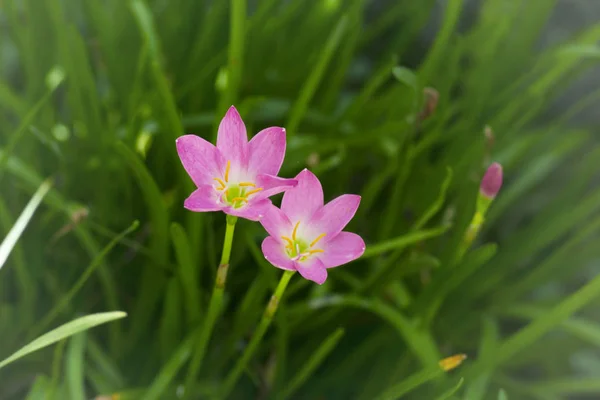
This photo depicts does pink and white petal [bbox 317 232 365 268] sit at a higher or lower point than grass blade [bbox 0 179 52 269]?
lower

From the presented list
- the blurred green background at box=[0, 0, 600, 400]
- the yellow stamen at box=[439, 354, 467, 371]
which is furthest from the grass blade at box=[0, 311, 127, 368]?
the yellow stamen at box=[439, 354, 467, 371]

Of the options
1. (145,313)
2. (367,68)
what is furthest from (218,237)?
(367,68)

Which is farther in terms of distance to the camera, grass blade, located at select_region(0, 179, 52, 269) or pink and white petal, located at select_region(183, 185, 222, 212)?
grass blade, located at select_region(0, 179, 52, 269)

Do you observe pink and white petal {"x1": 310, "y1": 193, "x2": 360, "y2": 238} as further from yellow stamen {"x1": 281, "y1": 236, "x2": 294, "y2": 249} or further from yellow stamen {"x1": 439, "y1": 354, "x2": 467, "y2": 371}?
yellow stamen {"x1": 439, "y1": 354, "x2": 467, "y2": 371}

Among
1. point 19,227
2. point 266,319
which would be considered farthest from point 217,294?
point 19,227

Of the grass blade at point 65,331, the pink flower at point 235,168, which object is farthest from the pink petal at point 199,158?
the grass blade at point 65,331
